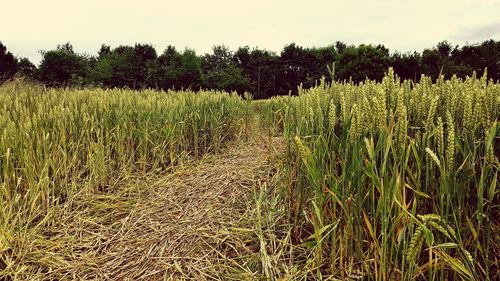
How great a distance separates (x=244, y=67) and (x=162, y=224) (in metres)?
33.0

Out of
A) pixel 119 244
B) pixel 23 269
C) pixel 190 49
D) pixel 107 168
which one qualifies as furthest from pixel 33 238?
pixel 190 49

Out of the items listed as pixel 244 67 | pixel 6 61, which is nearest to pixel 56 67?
pixel 6 61

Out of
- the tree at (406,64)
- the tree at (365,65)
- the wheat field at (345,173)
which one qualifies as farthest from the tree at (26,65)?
the wheat field at (345,173)

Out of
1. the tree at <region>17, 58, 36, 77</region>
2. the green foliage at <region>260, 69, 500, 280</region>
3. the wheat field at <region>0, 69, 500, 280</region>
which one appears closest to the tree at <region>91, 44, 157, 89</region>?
the tree at <region>17, 58, 36, 77</region>

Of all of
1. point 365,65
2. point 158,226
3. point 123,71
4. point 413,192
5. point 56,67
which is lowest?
point 158,226

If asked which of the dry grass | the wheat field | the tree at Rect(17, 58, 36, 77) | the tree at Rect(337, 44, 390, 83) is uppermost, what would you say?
the tree at Rect(17, 58, 36, 77)

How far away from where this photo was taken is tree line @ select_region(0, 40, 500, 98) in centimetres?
2466

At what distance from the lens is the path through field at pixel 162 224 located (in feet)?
6.83

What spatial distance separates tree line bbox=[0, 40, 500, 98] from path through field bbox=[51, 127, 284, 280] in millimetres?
19442

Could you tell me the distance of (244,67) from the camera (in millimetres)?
34719

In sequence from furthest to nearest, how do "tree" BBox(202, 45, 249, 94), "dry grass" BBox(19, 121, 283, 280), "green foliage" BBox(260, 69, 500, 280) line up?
"tree" BBox(202, 45, 249, 94) < "dry grass" BBox(19, 121, 283, 280) < "green foliage" BBox(260, 69, 500, 280)

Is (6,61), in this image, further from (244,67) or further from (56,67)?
(244,67)

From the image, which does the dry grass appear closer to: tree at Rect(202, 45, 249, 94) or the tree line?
the tree line

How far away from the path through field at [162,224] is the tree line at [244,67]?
63.8 feet
